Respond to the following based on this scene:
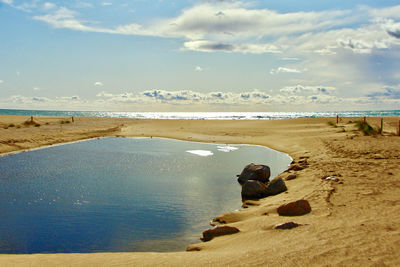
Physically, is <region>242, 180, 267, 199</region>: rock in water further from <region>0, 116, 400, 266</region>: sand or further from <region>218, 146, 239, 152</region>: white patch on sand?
<region>218, 146, 239, 152</region>: white patch on sand

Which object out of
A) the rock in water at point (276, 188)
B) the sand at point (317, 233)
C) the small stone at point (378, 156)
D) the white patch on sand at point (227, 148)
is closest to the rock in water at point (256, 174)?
the sand at point (317, 233)

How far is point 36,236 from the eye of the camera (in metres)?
8.84

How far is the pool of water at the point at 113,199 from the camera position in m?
8.66

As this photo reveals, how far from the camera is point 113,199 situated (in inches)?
481

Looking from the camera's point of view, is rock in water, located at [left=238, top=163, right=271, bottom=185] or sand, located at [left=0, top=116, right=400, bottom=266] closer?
sand, located at [left=0, top=116, right=400, bottom=266]

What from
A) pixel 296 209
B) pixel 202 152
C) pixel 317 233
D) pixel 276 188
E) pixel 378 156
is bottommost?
pixel 202 152

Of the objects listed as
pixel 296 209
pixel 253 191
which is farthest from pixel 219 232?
pixel 253 191

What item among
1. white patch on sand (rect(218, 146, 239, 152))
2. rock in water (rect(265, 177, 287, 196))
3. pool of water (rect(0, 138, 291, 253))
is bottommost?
pool of water (rect(0, 138, 291, 253))

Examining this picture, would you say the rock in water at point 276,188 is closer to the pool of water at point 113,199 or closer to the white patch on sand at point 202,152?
the pool of water at point 113,199

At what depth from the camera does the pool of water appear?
8.66m

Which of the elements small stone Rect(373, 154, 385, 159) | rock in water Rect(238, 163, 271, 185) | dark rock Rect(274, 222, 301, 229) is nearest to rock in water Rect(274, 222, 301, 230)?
dark rock Rect(274, 222, 301, 229)

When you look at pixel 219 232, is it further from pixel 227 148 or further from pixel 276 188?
pixel 227 148

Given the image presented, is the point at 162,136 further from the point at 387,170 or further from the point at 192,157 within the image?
the point at 387,170

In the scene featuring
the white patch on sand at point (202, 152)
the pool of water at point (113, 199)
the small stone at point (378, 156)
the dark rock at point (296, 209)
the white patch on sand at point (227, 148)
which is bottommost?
the pool of water at point (113, 199)
